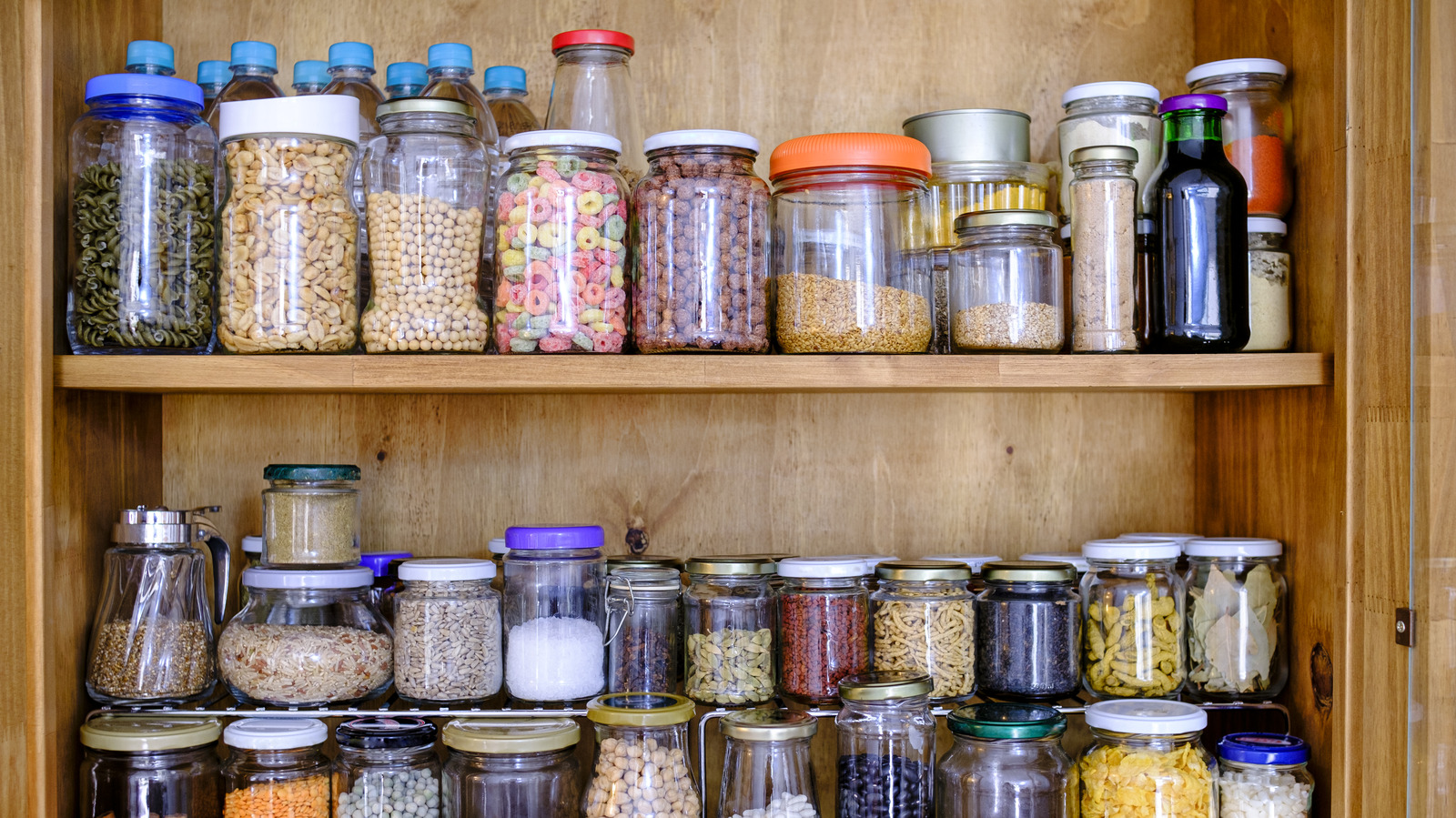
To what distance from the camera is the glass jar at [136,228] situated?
1.11m

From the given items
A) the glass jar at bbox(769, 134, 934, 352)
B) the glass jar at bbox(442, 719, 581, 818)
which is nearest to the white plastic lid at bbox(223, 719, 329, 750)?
the glass jar at bbox(442, 719, 581, 818)

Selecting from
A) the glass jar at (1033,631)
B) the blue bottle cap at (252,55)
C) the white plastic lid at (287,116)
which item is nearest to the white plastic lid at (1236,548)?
the glass jar at (1033,631)

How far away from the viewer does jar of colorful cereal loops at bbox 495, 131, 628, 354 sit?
110 centimetres

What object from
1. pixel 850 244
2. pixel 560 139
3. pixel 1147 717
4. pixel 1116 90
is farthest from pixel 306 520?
pixel 1116 90

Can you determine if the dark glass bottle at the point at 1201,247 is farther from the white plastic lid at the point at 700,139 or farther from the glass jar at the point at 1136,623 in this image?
the white plastic lid at the point at 700,139

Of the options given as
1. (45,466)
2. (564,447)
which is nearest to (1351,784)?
(564,447)

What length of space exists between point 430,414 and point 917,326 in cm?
61

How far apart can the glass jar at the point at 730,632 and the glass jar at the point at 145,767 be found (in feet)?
1.59

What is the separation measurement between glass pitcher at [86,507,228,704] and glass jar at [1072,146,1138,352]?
93 cm

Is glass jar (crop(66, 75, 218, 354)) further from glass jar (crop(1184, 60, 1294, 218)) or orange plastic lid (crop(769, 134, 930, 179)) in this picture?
glass jar (crop(1184, 60, 1294, 218))

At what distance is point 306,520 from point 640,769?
1.39ft

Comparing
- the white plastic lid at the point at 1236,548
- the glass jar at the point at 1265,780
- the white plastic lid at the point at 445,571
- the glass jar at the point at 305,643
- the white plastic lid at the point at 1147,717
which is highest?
the white plastic lid at the point at 1236,548

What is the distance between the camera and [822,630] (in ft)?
3.86

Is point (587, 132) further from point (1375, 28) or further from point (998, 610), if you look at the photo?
point (1375, 28)
